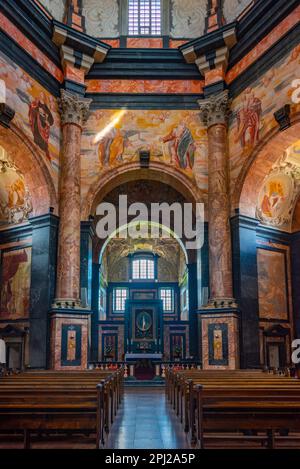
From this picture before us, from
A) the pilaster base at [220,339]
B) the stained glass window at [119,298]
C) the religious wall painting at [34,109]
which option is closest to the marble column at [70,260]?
the religious wall painting at [34,109]

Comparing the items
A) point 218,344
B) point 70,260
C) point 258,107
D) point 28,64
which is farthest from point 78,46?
point 218,344

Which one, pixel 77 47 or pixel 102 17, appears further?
pixel 102 17

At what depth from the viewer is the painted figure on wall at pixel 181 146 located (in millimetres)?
20047

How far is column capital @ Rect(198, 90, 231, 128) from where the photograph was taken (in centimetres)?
1947

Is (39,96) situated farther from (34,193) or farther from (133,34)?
(133,34)

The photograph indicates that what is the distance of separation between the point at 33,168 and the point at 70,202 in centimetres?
175

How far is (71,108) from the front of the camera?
1953 cm

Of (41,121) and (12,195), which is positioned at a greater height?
(41,121)

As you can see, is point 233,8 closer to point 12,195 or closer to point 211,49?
point 211,49

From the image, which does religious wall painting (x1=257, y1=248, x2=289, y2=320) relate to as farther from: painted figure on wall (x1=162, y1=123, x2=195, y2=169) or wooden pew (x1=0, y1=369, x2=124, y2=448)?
wooden pew (x1=0, y1=369, x2=124, y2=448)

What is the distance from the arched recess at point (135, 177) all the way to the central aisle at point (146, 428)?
28.7 ft

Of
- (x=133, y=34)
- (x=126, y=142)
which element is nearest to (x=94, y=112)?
(x=126, y=142)

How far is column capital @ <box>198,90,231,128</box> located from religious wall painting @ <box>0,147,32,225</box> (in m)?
7.30

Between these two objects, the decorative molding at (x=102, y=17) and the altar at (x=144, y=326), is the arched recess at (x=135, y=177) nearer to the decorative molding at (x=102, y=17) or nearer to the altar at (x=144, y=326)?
the decorative molding at (x=102, y=17)
